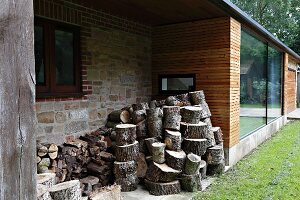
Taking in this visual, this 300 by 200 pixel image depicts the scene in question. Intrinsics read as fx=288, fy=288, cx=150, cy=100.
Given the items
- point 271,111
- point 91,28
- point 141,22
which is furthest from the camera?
point 271,111

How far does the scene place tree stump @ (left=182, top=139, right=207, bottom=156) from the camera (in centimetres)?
436

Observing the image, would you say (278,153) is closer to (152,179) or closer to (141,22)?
(152,179)

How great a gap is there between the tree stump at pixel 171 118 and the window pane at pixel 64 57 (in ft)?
5.21

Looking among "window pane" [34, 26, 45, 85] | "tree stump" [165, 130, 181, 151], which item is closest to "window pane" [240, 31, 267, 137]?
"tree stump" [165, 130, 181, 151]

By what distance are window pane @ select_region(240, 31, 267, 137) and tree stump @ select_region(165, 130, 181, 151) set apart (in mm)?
2246

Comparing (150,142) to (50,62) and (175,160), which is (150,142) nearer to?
(175,160)

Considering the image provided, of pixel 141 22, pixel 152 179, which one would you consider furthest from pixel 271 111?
pixel 152 179

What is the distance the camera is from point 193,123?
15.0ft

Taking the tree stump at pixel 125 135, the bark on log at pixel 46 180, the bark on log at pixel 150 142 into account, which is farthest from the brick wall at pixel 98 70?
the bark on log at pixel 150 142

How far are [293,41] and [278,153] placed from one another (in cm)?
1866

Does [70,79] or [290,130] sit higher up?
[70,79]

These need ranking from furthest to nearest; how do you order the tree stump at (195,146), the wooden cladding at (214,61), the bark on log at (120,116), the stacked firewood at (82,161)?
the wooden cladding at (214,61) → the bark on log at (120,116) → the tree stump at (195,146) → the stacked firewood at (82,161)

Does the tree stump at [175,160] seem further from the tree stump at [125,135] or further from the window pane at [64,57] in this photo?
the window pane at [64,57]

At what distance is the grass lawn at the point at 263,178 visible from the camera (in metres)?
3.97
